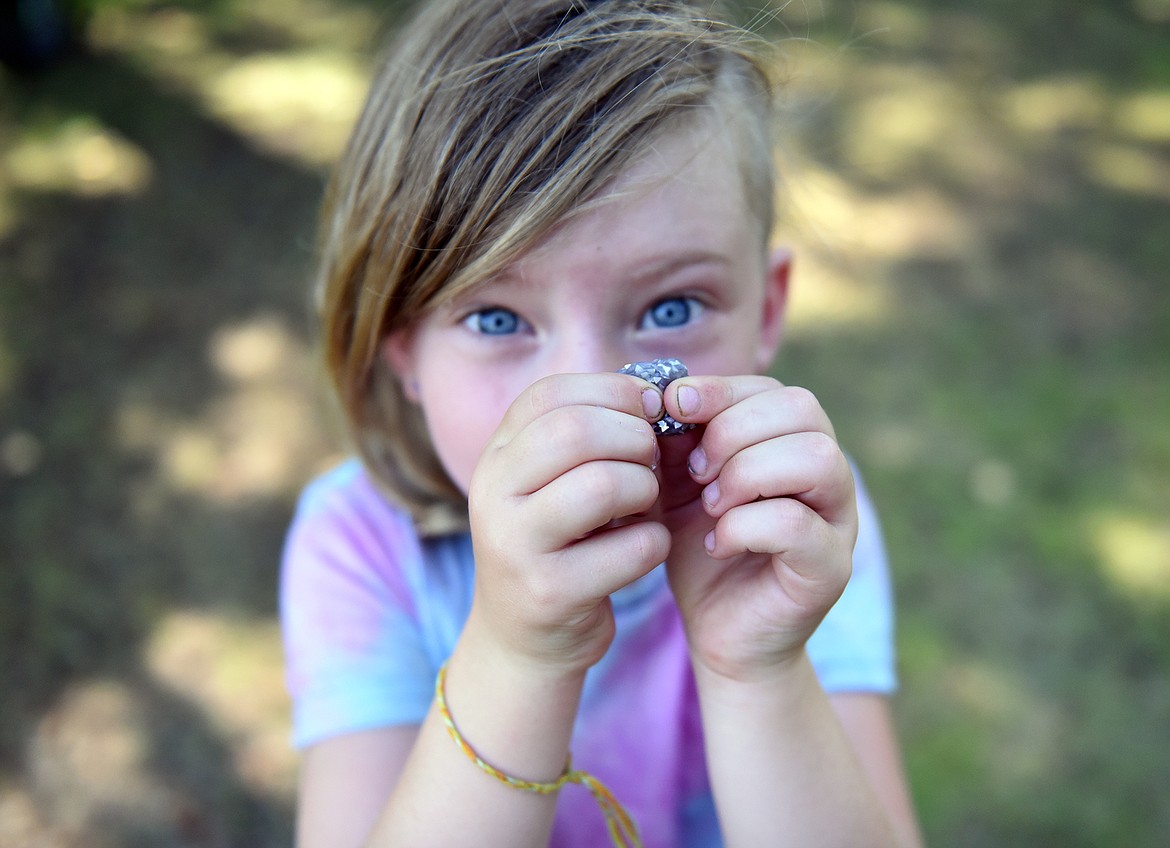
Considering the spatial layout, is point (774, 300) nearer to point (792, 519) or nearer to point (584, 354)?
point (584, 354)

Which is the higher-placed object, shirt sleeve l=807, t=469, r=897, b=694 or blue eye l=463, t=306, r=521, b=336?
blue eye l=463, t=306, r=521, b=336

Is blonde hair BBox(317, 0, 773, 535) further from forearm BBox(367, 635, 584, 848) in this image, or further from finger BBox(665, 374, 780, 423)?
forearm BBox(367, 635, 584, 848)

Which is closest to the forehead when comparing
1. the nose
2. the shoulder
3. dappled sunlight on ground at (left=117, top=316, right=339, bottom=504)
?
the nose

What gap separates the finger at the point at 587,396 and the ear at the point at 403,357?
407 millimetres

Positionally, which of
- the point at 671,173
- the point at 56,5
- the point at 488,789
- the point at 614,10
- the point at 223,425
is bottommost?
the point at 488,789

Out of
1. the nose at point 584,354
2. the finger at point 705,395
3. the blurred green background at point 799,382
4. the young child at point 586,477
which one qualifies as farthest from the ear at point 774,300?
the finger at point 705,395

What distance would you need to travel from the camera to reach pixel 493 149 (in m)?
1.12

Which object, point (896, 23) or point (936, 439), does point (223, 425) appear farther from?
point (896, 23)

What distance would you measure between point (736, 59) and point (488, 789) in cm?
96

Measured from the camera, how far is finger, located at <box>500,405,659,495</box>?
0.91m

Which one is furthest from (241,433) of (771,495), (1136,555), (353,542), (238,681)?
(1136,555)

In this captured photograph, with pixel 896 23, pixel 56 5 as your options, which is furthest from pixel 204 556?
pixel 896 23

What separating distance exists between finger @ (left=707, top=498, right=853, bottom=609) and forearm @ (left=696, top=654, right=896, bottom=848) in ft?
0.52

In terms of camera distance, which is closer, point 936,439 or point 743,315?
point 743,315
